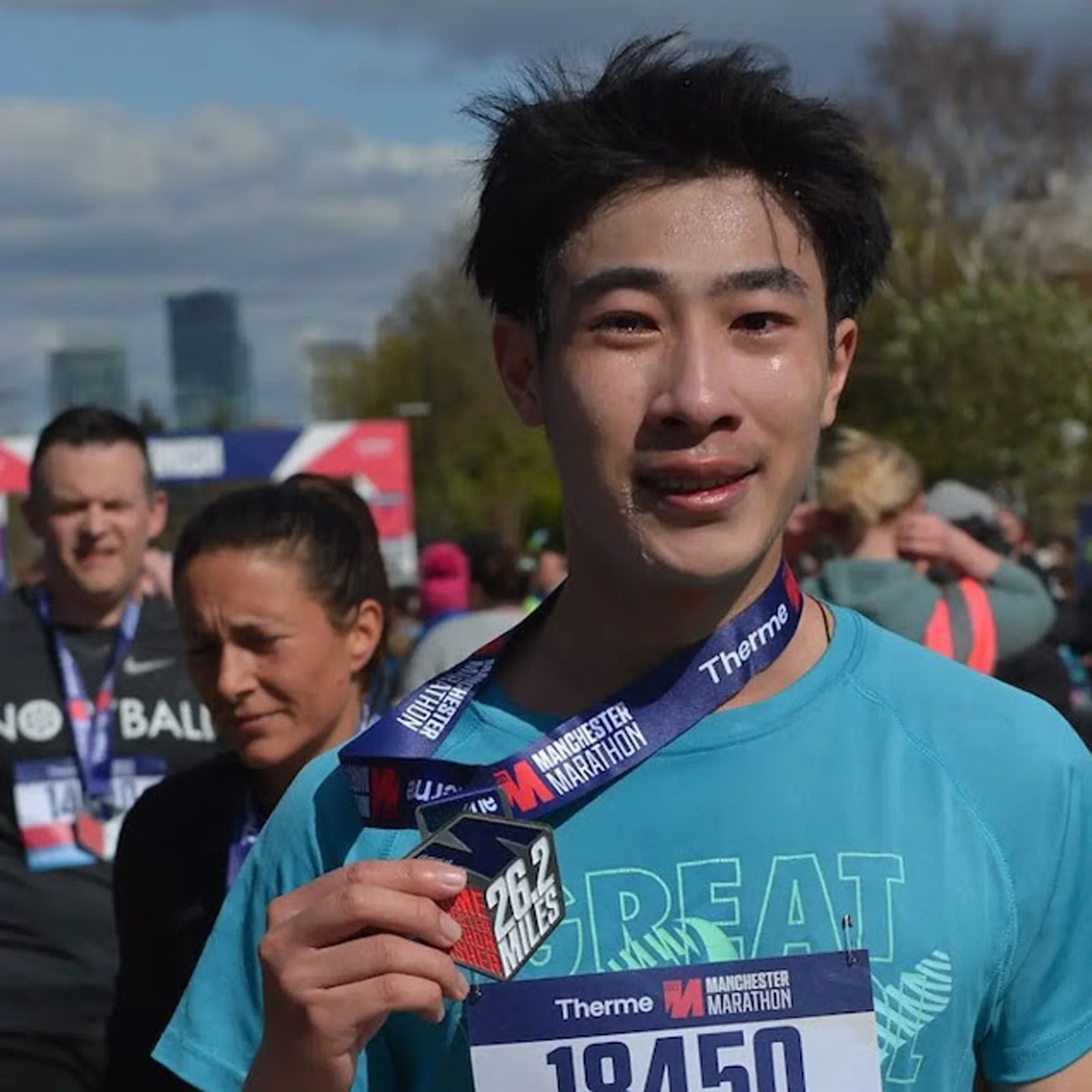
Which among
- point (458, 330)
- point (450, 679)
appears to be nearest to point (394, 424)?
point (450, 679)

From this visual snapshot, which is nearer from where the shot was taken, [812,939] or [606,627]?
[812,939]

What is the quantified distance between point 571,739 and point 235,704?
177 centimetres

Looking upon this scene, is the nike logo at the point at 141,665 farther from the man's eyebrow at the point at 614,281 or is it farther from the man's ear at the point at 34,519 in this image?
the man's eyebrow at the point at 614,281

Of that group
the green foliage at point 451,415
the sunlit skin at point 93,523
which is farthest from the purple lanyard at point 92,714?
the green foliage at point 451,415

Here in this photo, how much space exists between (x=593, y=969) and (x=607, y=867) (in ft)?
0.33

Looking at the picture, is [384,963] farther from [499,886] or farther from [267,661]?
[267,661]

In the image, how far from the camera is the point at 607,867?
6.88 feet

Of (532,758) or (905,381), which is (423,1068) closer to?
(532,758)

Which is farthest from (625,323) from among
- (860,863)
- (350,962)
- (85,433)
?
(85,433)

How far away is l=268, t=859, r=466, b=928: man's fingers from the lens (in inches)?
75.1

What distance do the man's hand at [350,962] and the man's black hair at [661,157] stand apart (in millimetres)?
652

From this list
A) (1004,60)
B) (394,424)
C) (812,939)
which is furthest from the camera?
(1004,60)

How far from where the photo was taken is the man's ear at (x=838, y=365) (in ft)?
7.47

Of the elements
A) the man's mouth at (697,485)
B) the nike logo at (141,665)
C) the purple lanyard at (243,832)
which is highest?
the man's mouth at (697,485)
